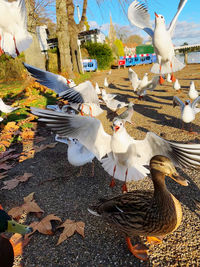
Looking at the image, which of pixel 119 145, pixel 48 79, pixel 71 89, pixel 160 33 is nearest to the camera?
pixel 119 145

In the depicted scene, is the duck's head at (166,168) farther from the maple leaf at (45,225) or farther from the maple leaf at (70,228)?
the maple leaf at (45,225)

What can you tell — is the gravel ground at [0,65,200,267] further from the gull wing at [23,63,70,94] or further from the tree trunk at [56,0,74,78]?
the tree trunk at [56,0,74,78]

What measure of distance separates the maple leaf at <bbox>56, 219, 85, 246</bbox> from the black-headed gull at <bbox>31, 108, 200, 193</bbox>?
0.72 metres

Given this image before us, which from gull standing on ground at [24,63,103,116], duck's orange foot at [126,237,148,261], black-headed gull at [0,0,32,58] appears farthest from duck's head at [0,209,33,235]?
black-headed gull at [0,0,32,58]

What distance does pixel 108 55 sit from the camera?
72.6 feet

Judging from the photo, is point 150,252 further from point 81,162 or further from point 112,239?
point 81,162

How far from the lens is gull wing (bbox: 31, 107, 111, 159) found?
1784mm

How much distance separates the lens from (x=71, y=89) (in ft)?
12.6

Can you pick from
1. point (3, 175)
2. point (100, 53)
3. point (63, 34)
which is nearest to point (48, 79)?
point (3, 175)

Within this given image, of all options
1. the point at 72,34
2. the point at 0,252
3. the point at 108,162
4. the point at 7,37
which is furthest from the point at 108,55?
the point at 0,252

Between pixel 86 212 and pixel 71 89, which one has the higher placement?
pixel 71 89

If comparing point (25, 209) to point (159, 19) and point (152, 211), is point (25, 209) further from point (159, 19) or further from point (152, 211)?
point (159, 19)

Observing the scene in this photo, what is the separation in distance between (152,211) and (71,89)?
9.33 ft

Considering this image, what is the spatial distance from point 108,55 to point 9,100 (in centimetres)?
1740
